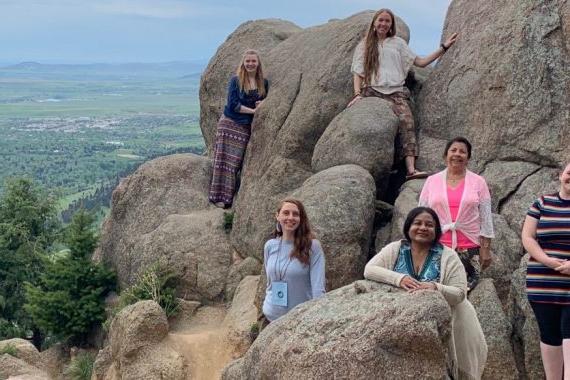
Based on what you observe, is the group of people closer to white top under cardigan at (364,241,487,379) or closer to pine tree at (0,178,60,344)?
white top under cardigan at (364,241,487,379)

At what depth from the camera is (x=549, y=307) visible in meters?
10.1

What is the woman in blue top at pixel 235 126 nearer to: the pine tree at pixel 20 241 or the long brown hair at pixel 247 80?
the long brown hair at pixel 247 80

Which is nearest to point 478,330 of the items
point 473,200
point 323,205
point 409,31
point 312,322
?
point 312,322

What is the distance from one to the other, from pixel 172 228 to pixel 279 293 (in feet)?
33.6

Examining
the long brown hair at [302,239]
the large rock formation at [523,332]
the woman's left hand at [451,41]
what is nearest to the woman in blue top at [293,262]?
the long brown hair at [302,239]

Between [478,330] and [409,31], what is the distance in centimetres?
1367

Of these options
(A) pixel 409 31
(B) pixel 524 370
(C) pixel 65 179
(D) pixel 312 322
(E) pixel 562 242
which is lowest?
(C) pixel 65 179

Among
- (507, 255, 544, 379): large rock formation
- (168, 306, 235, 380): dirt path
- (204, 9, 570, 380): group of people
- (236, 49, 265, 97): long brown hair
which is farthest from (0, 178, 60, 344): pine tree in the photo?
(507, 255, 544, 379): large rock formation

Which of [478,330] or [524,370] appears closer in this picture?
[478,330]

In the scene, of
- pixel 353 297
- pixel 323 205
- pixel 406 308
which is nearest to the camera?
pixel 406 308

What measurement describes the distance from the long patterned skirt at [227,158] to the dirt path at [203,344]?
13.2 feet

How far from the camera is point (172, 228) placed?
21.0 meters

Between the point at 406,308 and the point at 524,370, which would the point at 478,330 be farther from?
the point at 524,370

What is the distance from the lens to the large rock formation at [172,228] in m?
20.2
